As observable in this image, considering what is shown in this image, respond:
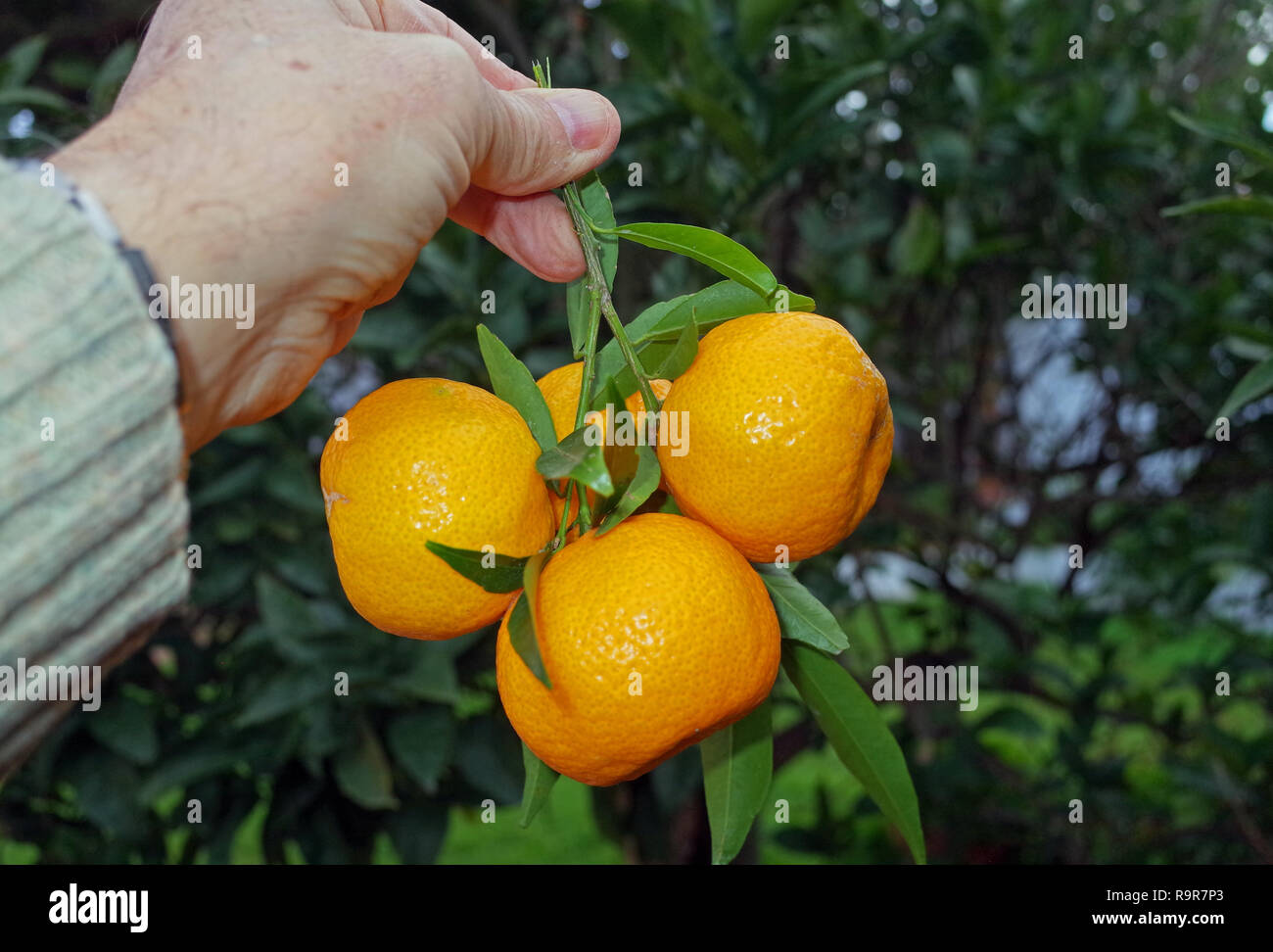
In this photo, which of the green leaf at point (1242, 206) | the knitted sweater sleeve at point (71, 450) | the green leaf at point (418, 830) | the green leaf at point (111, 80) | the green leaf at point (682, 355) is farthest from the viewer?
the green leaf at point (418, 830)

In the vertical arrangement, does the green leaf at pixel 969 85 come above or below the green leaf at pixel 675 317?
above

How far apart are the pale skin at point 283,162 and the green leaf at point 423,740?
783 mm

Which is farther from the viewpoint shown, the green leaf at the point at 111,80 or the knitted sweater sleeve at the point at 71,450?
the green leaf at the point at 111,80

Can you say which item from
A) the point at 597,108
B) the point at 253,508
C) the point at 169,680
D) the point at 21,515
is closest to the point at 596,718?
the point at 21,515

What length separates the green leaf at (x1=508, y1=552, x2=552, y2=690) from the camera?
46 cm

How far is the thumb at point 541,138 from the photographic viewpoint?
26.0 inches

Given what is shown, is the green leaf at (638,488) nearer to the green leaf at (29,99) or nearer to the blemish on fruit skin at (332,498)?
the blemish on fruit skin at (332,498)

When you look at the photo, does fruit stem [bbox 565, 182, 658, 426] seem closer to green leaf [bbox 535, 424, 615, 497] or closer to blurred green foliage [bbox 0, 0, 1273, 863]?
green leaf [bbox 535, 424, 615, 497]

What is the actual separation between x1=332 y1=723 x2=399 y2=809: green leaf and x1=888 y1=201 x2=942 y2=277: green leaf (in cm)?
106

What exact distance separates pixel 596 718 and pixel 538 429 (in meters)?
0.17

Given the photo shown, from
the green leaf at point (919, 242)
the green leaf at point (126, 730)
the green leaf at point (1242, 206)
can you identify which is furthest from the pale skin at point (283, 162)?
the green leaf at point (919, 242)

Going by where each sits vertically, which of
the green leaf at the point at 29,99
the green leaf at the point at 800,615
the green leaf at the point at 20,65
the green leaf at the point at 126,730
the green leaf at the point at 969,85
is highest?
the green leaf at the point at 20,65

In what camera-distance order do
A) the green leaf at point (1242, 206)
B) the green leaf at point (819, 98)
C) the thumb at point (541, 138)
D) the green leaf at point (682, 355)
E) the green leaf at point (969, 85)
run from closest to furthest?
the green leaf at point (682, 355)
the thumb at point (541, 138)
the green leaf at point (1242, 206)
the green leaf at point (819, 98)
the green leaf at point (969, 85)
